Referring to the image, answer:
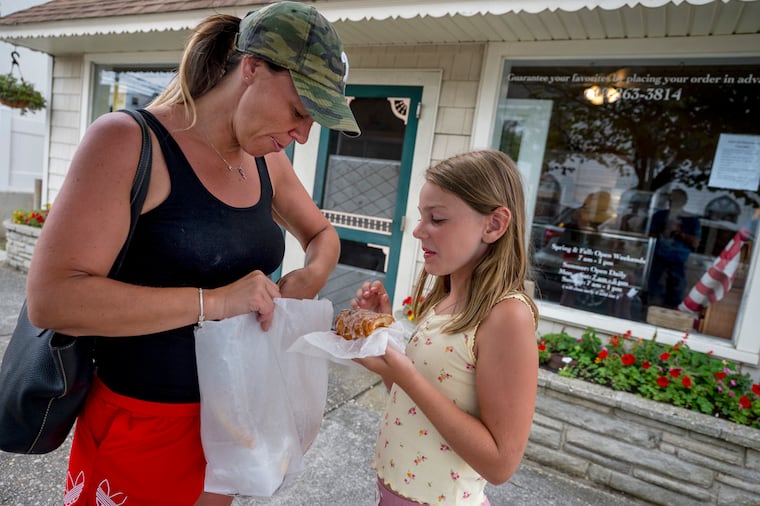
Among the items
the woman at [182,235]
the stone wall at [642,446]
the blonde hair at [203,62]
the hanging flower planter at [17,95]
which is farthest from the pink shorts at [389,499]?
the hanging flower planter at [17,95]

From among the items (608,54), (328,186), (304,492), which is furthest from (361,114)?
(304,492)

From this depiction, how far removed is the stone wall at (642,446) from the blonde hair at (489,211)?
1976 millimetres

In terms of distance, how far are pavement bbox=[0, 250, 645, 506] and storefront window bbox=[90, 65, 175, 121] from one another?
15.2 feet

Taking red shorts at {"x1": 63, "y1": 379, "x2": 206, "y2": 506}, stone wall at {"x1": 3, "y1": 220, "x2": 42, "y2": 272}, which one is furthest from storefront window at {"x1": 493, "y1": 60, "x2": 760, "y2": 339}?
stone wall at {"x1": 3, "y1": 220, "x2": 42, "y2": 272}

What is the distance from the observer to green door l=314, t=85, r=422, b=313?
4.27 m

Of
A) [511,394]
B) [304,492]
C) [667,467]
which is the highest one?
[511,394]

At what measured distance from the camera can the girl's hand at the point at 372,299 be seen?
1470mm

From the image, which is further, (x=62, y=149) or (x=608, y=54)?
(x=62, y=149)

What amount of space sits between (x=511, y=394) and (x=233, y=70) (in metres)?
1.00

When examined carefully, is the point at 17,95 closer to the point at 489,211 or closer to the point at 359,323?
the point at 359,323

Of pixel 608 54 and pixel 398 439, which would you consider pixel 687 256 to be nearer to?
pixel 608 54

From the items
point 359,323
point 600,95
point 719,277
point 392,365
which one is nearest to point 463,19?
point 600,95

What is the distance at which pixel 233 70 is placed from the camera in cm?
113

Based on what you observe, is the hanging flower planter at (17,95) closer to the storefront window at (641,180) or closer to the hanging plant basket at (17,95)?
the hanging plant basket at (17,95)
